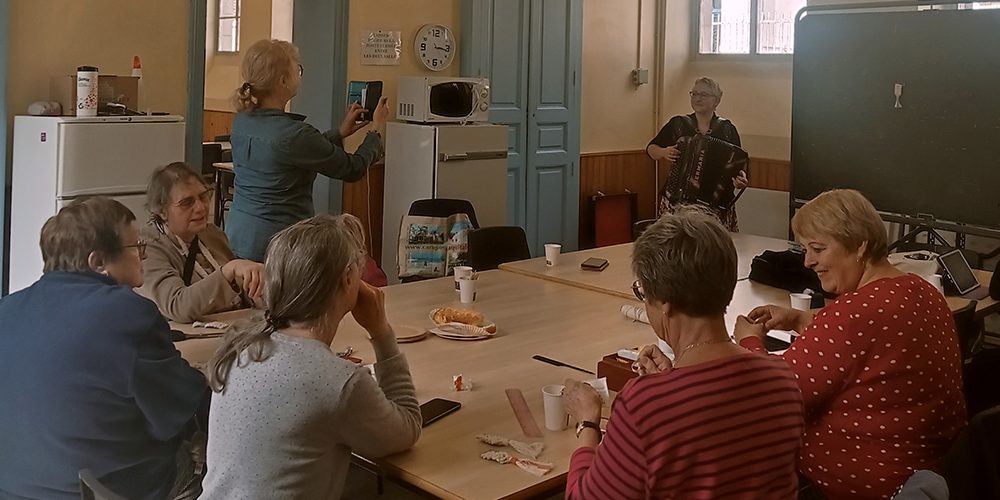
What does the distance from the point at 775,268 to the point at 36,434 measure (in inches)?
108

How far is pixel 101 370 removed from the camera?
211 centimetres

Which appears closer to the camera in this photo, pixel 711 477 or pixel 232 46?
pixel 711 477

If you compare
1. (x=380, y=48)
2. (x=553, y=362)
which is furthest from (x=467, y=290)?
(x=380, y=48)

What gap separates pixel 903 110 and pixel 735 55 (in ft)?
9.32

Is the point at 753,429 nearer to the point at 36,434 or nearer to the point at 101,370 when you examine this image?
the point at 101,370

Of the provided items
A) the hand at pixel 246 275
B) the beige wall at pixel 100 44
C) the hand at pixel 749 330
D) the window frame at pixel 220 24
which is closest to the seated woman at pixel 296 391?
the hand at pixel 246 275

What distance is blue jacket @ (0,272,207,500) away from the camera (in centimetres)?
210

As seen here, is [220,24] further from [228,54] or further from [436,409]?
[436,409]

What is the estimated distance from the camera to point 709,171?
6.30m

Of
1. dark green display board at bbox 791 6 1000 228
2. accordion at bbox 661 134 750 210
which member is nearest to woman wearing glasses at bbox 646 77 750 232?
accordion at bbox 661 134 750 210

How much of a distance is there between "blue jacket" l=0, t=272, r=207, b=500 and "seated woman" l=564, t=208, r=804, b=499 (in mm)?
904

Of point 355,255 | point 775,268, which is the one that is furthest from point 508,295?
point 355,255

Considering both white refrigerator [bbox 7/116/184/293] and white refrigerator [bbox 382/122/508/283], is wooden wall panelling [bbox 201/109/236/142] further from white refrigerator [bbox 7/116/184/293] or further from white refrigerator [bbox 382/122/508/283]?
white refrigerator [bbox 7/116/184/293]

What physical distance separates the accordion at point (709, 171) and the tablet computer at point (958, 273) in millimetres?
2270
